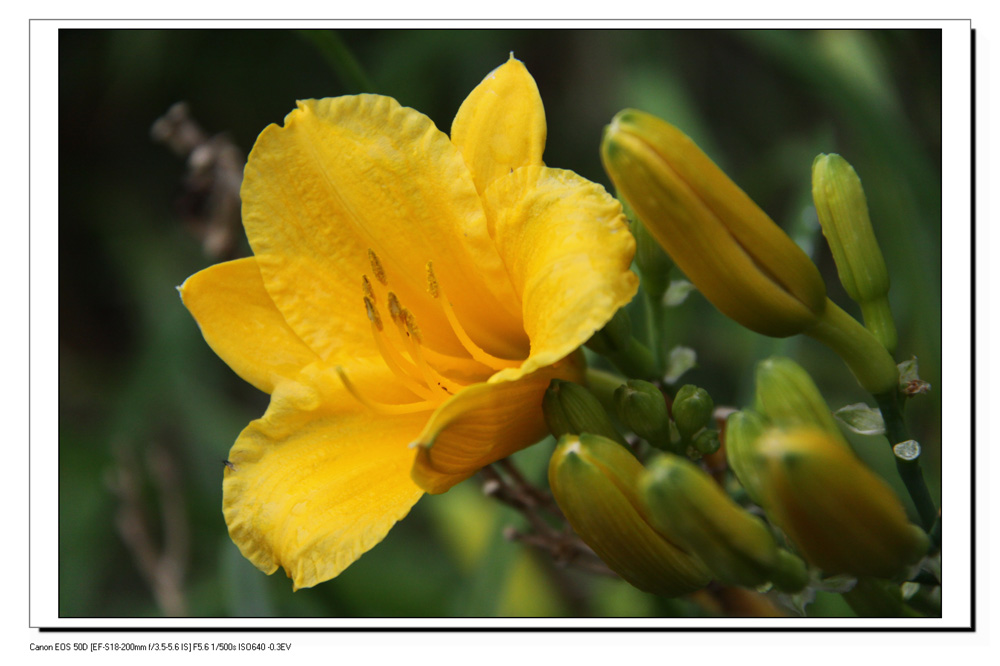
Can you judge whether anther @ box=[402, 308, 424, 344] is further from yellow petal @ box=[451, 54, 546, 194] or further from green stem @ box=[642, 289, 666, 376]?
green stem @ box=[642, 289, 666, 376]

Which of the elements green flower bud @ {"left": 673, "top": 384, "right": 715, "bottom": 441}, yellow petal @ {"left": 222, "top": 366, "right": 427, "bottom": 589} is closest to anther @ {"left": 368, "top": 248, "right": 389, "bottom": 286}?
yellow petal @ {"left": 222, "top": 366, "right": 427, "bottom": 589}

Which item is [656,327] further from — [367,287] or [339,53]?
[339,53]

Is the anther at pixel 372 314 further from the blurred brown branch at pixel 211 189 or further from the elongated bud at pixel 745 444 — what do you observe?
the blurred brown branch at pixel 211 189

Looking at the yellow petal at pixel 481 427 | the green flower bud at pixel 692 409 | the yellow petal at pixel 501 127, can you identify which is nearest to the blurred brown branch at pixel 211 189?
the yellow petal at pixel 501 127
